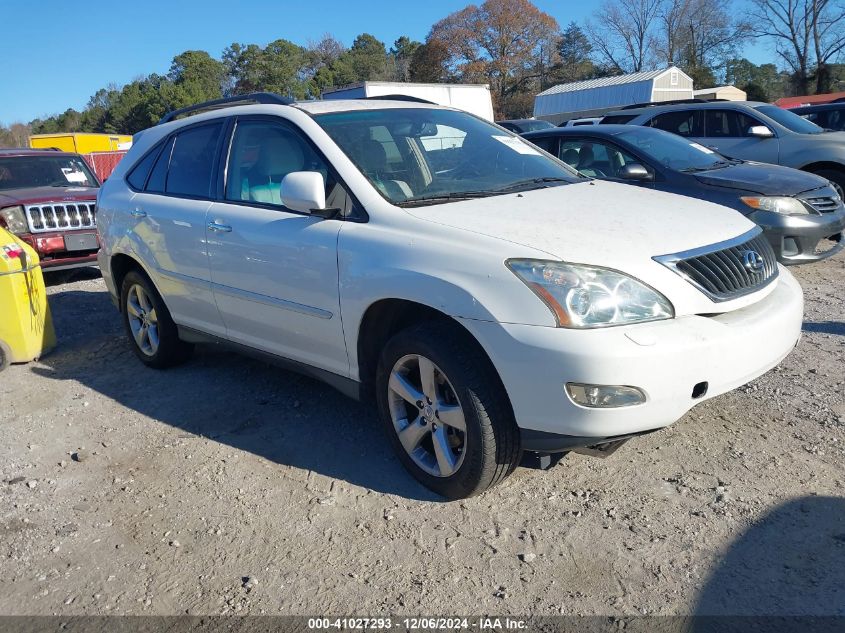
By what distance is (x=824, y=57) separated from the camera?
5041 cm

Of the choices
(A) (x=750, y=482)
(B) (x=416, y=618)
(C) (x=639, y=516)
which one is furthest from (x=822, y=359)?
(B) (x=416, y=618)

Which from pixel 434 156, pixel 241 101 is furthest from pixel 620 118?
pixel 434 156

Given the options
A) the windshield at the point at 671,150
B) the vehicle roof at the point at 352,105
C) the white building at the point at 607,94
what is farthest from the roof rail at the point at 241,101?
the white building at the point at 607,94

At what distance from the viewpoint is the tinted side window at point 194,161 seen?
443 cm

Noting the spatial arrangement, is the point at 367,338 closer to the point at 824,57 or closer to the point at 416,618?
the point at 416,618

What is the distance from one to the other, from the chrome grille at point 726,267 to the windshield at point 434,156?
3.54 ft

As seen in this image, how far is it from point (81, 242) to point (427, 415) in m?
6.96

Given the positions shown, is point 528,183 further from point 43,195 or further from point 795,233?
point 43,195

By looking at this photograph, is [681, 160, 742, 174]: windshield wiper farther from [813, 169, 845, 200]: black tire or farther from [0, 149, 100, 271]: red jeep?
[0, 149, 100, 271]: red jeep

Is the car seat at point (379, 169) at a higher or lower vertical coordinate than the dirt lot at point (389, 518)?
higher

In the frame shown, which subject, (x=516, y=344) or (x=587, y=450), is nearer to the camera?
(x=516, y=344)

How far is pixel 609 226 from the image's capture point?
122 inches

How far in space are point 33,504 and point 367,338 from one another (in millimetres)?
1837

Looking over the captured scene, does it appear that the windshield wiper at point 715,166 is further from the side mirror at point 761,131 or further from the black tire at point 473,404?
the black tire at point 473,404
